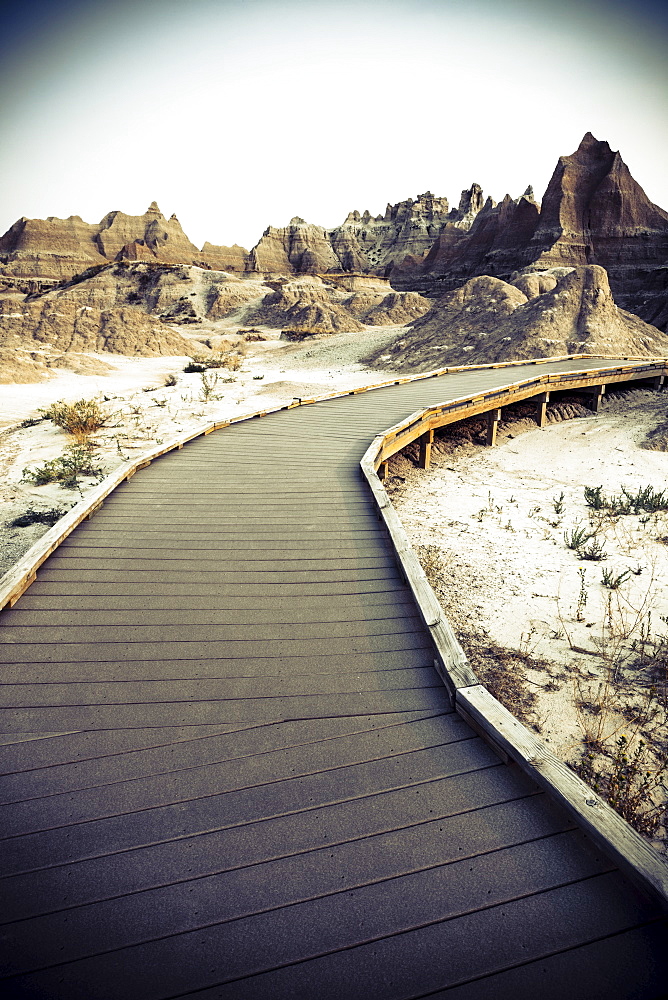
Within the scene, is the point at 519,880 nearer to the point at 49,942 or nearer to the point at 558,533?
the point at 49,942

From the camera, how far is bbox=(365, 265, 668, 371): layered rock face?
21748 mm

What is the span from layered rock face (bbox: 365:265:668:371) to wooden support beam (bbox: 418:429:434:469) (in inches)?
463

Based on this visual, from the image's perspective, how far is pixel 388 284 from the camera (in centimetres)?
6206

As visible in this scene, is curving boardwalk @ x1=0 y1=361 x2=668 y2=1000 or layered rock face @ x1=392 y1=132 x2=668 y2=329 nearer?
curving boardwalk @ x1=0 y1=361 x2=668 y2=1000

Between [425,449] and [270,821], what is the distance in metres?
9.88

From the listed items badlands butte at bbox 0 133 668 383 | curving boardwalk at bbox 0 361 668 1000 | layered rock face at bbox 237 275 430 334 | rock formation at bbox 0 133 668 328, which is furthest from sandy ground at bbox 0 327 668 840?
rock formation at bbox 0 133 668 328

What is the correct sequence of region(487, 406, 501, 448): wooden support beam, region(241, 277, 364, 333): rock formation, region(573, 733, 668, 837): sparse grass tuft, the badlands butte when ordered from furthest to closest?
region(241, 277, 364, 333): rock formation, the badlands butte, region(487, 406, 501, 448): wooden support beam, region(573, 733, 668, 837): sparse grass tuft

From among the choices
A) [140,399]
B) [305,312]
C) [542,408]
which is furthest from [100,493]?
→ [305,312]

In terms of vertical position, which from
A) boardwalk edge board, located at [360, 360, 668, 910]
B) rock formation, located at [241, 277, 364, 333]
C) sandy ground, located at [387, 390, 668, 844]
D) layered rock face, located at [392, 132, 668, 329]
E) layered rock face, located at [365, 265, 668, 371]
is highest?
layered rock face, located at [392, 132, 668, 329]

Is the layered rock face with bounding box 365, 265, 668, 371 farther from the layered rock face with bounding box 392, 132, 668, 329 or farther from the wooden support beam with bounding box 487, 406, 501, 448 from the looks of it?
the layered rock face with bounding box 392, 132, 668, 329

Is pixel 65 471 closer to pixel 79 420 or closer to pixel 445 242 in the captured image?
pixel 79 420

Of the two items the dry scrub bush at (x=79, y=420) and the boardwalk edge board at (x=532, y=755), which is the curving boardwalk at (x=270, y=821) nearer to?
the boardwalk edge board at (x=532, y=755)

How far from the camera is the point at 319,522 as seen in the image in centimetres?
573

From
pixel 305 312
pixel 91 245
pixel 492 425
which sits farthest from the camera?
pixel 91 245
